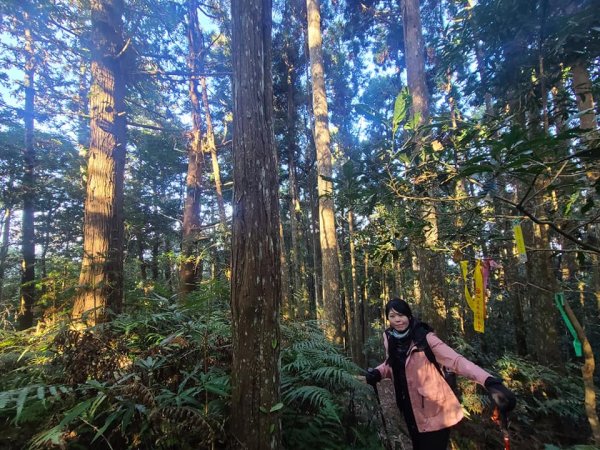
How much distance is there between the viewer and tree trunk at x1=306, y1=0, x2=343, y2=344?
8617mm

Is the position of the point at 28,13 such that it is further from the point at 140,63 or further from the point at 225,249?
the point at 225,249

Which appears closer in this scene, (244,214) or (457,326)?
(244,214)

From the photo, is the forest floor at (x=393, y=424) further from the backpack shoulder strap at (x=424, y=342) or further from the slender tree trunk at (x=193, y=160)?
the slender tree trunk at (x=193, y=160)

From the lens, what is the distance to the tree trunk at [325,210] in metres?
8.62

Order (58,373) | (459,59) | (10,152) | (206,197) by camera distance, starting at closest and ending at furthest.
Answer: (58,373)
(459,59)
(10,152)
(206,197)

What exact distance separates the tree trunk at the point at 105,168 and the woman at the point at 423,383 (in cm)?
385

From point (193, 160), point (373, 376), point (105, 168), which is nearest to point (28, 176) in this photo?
point (193, 160)

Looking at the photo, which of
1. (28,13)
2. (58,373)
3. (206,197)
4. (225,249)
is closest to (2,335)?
(58,373)

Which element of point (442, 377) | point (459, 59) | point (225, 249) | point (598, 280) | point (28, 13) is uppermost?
point (28, 13)

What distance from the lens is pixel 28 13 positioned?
21.9ft

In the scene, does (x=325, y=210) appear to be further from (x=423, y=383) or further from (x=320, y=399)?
(x=423, y=383)

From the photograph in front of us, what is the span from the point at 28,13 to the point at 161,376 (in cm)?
811

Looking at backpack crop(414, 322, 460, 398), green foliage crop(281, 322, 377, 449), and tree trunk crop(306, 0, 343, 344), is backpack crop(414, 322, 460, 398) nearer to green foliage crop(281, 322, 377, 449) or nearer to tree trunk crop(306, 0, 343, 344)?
green foliage crop(281, 322, 377, 449)

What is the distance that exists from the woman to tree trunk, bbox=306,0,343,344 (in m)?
5.18
